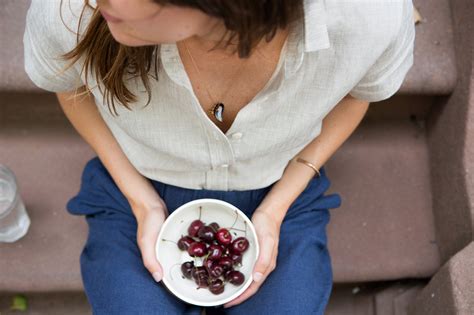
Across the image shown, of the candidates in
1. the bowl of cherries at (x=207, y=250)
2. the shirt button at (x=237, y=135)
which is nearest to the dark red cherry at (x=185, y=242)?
the bowl of cherries at (x=207, y=250)

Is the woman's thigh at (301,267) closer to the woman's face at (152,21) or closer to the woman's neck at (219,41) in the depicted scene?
the woman's neck at (219,41)

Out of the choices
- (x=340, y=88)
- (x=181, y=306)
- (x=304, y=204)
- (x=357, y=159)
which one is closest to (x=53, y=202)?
(x=181, y=306)

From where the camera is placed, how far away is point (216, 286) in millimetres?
1296

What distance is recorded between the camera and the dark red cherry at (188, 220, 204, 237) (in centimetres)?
133

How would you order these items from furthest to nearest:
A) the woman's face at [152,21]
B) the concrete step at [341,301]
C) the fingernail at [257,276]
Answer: the concrete step at [341,301] → the fingernail at [257,276] → the woman's face at [152,21]

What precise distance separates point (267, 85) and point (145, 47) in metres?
0.21

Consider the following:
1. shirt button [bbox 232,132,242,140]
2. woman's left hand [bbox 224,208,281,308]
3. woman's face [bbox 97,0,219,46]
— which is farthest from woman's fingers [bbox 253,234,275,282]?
woman's face [bbox 97,0,219,46]

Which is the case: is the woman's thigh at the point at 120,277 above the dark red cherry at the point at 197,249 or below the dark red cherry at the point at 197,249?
below

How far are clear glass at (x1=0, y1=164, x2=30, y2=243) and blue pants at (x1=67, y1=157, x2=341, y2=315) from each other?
23cm

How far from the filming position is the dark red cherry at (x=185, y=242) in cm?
132

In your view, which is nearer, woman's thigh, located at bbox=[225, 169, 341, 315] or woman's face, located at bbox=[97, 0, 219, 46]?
woman's face, located at bbox=[97, 0, 219, 46]

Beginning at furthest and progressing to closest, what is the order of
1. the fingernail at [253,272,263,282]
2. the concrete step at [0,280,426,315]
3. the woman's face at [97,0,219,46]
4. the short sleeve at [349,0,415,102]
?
the concrete step at [0,280,426,315] < the fingernail at [253,272,263,282] < the short sleeve at [349,0,415,102] < the woman's face at [97,0,219,46]

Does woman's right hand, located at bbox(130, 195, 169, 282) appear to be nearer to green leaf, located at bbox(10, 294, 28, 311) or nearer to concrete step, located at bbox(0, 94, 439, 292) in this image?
concrete step, located at bbox(0, 94, 439, 292)

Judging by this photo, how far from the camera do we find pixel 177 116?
1134mm
